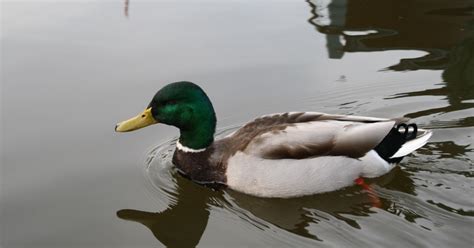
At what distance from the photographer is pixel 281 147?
4695 millimetres

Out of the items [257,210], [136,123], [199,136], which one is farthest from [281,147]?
[136,123]

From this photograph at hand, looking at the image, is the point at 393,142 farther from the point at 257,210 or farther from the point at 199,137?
the point at 199,137

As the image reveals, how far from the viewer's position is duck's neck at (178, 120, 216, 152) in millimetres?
5055

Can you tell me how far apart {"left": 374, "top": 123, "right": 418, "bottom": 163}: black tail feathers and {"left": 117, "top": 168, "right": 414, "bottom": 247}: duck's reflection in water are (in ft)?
0.57

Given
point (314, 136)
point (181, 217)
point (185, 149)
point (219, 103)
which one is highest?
point (314, 136)

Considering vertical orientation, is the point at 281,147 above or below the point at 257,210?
above

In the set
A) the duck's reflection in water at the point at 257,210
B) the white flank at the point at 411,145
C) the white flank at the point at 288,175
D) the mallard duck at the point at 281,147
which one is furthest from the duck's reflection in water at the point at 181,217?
the white flank at the point at 411,145

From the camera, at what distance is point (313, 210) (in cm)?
459

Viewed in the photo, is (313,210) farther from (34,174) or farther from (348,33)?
(348,33)

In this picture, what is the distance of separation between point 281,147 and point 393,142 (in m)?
0.85

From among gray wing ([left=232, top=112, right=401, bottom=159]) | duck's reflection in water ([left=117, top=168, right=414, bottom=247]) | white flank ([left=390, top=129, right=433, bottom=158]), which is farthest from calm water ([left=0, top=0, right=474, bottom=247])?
gray wing ([left=232, top=112, right=401, bottom=159])

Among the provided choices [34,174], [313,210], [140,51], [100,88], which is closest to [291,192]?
[313,210]

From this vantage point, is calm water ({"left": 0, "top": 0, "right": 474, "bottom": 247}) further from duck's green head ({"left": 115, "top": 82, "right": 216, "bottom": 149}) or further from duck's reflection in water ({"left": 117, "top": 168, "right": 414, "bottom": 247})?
duck's green head ({"left": 115, "top": 82, "right": 216, "bottom": 149})

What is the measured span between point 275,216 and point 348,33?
→ 12.1 feet
